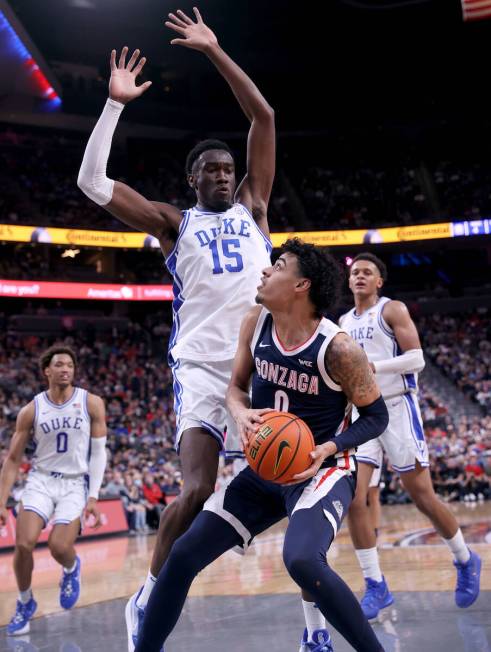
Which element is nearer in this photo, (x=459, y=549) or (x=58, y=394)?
(x=459, y=549)

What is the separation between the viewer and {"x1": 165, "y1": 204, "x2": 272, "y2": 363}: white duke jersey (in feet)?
14.7

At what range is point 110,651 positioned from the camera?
4.66 metres

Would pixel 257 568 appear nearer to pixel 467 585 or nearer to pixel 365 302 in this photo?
pixel 467 585

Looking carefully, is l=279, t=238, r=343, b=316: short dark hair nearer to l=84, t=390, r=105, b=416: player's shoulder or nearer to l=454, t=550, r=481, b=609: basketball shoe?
l=454, t=550, r=481, b=609: basketball shoe

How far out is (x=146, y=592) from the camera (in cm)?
407

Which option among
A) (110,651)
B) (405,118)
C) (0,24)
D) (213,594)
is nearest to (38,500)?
(213,594)

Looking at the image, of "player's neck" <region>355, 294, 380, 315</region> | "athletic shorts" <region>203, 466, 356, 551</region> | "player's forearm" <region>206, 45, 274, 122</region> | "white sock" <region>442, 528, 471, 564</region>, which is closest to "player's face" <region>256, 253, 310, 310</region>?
"athletic shorts" <region>203, 466, 356, 551</region>

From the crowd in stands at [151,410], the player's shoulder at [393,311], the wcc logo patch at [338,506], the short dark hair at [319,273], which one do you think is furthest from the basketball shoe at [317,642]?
the crowd in stands at [151,410]

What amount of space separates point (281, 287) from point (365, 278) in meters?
2.45

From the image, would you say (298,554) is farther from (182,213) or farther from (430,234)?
(430,234)

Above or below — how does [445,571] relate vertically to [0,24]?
below

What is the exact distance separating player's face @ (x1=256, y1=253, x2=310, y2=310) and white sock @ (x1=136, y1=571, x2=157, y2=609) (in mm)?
1480

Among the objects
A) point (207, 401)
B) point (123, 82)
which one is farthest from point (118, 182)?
point (207, 401)

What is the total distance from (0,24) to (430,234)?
1486cm
